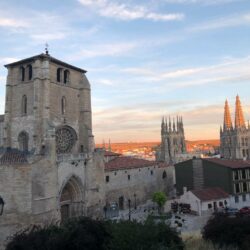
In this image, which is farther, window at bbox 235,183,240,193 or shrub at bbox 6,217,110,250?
window at bbox 235,183,240,193

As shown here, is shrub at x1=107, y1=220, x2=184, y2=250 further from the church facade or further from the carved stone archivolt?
the carved stone archivolt

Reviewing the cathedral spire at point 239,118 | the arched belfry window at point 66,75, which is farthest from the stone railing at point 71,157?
the cathedral spire at point 239,118

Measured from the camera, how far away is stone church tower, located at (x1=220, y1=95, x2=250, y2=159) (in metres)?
93.9

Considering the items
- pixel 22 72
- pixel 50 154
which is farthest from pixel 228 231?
pixel 22 72

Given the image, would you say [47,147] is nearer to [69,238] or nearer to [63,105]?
[63,105]

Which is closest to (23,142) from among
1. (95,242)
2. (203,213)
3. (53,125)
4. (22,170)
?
(53,125)

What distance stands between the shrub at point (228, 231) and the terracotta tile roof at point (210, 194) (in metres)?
18.9

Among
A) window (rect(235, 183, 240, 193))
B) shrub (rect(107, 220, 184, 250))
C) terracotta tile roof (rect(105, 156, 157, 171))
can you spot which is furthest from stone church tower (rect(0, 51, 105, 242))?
shrub (rect(107, 220, 184, 250))

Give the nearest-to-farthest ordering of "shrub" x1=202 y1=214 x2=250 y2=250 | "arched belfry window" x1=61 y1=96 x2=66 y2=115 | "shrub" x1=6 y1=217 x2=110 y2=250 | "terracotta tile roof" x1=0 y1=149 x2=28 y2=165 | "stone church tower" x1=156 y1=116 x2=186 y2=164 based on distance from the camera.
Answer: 1. "shrub" x1=6 y1=217 x2=110 y2=250
2. "shrub" x1=202 y1=214 x2=250 y2=250
3. "terracotta tile roof" x1=0 y1=149 x2=28 y2=165
4. "arched belfry window" x1=61 y1=96 x2=66 y2=115
5. "stone church tower" x1=156 y1=116 x2=186 y2=164

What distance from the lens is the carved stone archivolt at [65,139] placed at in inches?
1307

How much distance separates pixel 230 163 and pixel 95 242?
105ft

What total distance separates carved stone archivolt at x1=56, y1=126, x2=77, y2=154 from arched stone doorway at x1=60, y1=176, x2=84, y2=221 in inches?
154

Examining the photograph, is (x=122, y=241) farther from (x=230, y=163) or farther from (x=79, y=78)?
(x=230, y=163)

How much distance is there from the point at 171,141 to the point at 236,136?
20.6 meters
